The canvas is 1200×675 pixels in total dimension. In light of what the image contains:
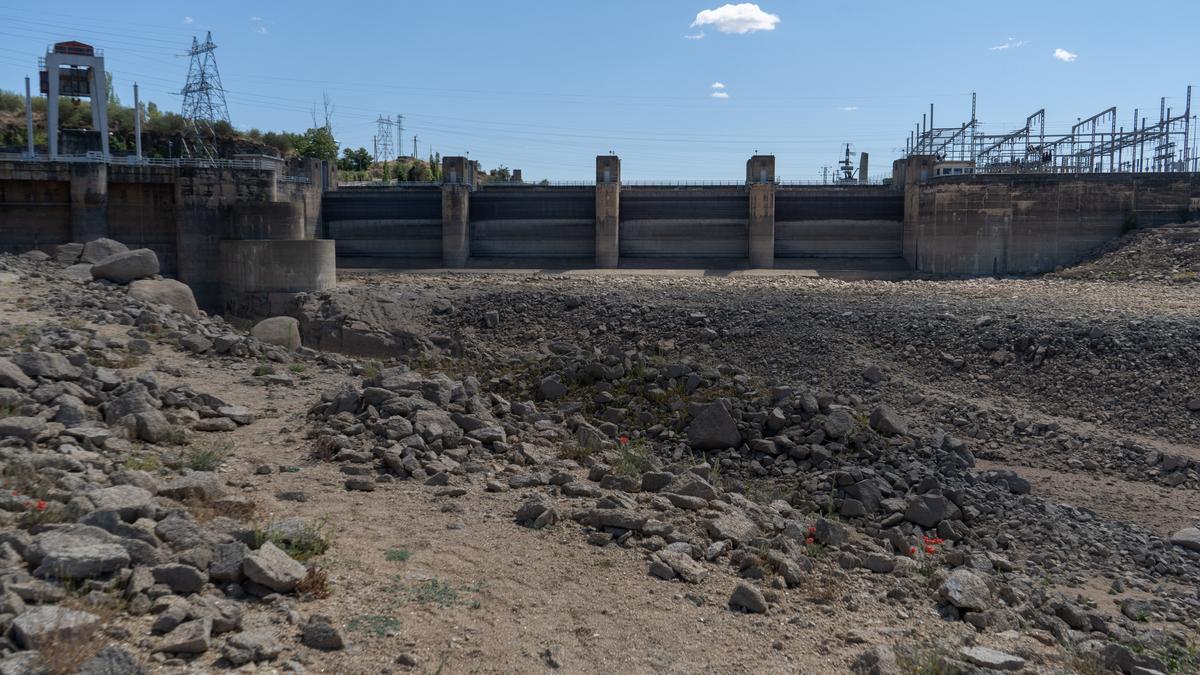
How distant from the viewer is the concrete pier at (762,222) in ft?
121

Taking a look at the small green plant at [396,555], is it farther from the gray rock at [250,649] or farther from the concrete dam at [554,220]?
the concrete dam at [554,220]

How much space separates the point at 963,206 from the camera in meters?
34.9

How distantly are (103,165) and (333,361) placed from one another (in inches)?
677

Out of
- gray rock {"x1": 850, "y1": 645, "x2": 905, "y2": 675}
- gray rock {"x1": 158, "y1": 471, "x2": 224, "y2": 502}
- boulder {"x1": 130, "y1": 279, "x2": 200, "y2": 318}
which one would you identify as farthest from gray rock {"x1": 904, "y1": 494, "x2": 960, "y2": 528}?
boulder {"x1": 130, "y1": 279, "x2": 200, "y2": 318}

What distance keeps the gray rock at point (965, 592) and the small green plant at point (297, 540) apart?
4918 mm

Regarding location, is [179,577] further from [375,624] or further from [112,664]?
[375,624]

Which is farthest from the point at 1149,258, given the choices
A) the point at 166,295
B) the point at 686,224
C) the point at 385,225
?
the point at 166,295

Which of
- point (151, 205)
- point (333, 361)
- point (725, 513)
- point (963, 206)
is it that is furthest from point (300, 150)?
point (725, 513)

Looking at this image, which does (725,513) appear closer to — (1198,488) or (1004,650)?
(1004,650)

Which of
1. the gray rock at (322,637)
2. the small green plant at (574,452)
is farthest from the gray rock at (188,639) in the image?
the small green plant at (574,452)

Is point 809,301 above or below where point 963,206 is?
below

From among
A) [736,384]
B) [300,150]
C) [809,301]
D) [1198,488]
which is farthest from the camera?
[300,150]

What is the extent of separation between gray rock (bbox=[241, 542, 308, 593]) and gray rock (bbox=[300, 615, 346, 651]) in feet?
1.62

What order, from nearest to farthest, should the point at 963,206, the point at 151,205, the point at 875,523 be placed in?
the point at 875,523
the point at 151,205
the point at 963,206
